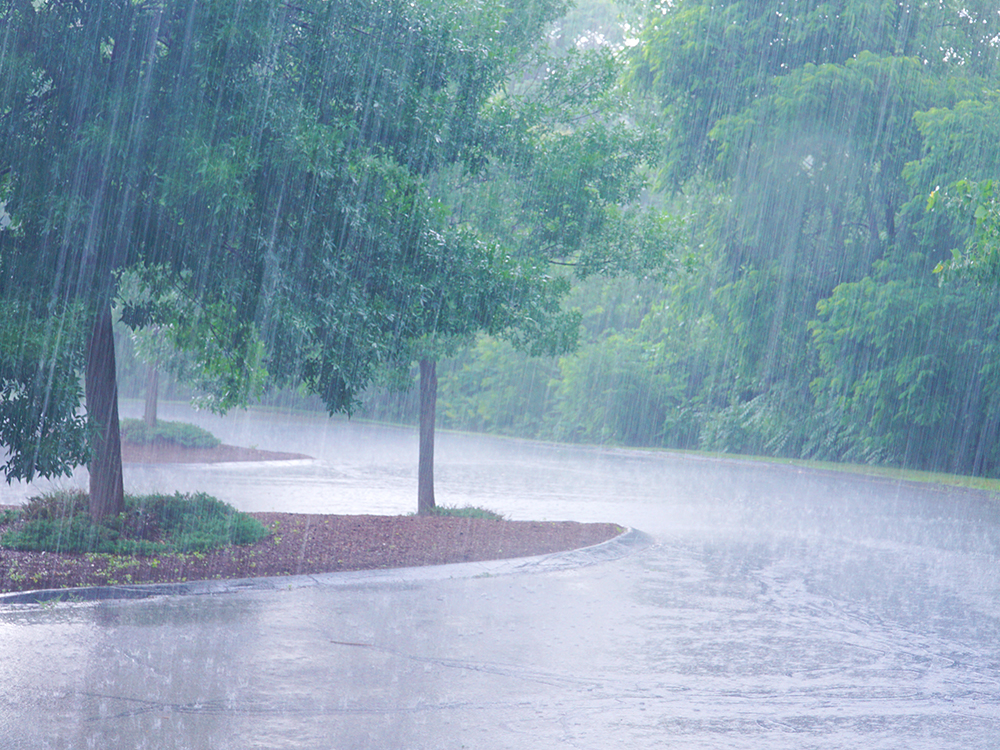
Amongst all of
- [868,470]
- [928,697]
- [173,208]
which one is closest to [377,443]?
[868,470]

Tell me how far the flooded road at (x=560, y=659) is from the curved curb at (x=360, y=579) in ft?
0.50

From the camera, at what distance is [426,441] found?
16.5 metres

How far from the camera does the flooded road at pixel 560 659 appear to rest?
5.99 meters

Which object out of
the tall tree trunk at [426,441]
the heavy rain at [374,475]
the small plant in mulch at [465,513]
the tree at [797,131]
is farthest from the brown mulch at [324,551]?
the tree at [797,131]

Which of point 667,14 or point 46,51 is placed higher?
point 667,14

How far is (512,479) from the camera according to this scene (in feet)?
84.5

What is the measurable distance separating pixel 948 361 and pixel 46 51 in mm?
24923

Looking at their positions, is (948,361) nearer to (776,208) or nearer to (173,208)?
(776,208)

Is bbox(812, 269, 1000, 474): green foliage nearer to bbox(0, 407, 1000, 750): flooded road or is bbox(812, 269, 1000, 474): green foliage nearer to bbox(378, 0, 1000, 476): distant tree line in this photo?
bbox(378, 0, 1000, 476): distant tree line

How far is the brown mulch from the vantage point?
9.80 metres

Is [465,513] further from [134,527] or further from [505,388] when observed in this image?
[505,388]

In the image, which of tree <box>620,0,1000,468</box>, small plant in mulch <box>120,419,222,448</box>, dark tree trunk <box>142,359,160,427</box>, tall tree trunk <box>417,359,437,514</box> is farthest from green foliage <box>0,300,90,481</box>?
tree <box>620,0,1000,468</box>

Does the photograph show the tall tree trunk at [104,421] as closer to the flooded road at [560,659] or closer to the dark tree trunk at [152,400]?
the flooded road at [560,659]

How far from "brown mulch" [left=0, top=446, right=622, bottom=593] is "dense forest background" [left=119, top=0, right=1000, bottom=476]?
665 inches
